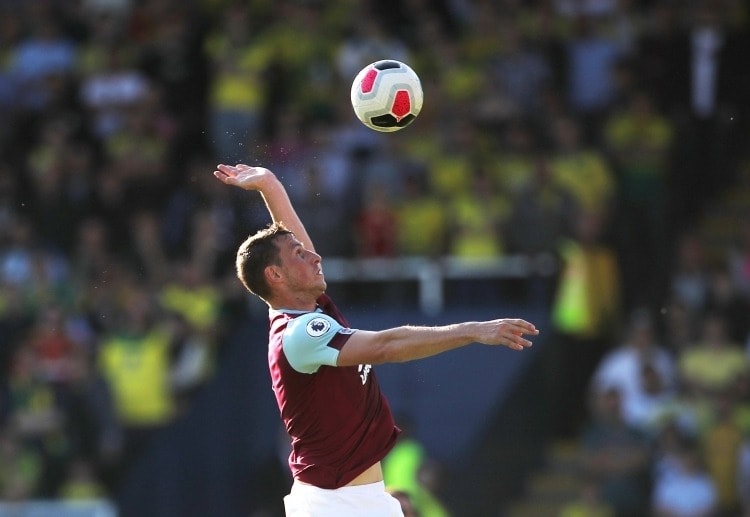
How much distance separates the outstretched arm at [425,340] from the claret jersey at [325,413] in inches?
12.0

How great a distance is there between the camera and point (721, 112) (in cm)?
1633

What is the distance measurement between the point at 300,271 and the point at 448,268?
25.1 feet

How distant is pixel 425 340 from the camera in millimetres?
7008

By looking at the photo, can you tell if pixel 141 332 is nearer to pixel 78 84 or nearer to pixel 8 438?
pixel 8 438

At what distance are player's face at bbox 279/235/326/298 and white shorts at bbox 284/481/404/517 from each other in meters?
0.97

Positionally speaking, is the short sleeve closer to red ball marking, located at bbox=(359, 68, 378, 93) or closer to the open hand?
the open hand

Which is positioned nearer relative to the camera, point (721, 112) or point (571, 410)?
point (571, 410)

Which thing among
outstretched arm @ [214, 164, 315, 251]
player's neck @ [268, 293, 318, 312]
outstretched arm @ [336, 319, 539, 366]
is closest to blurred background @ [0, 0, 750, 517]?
outstretched arm @ [214, 164, 315, 251]

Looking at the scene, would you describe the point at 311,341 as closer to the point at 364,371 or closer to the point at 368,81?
the point at 364,371

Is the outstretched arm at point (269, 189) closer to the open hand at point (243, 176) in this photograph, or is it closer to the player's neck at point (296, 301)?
the open hand at point (243, 176)

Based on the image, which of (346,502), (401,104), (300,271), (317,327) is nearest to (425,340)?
(317,327)

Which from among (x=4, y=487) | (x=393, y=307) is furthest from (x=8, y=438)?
(x=393, y=307)

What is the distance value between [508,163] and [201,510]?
184 inches

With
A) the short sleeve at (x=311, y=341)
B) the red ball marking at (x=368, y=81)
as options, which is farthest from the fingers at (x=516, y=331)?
the red ball marking at (x=368, y=81)
